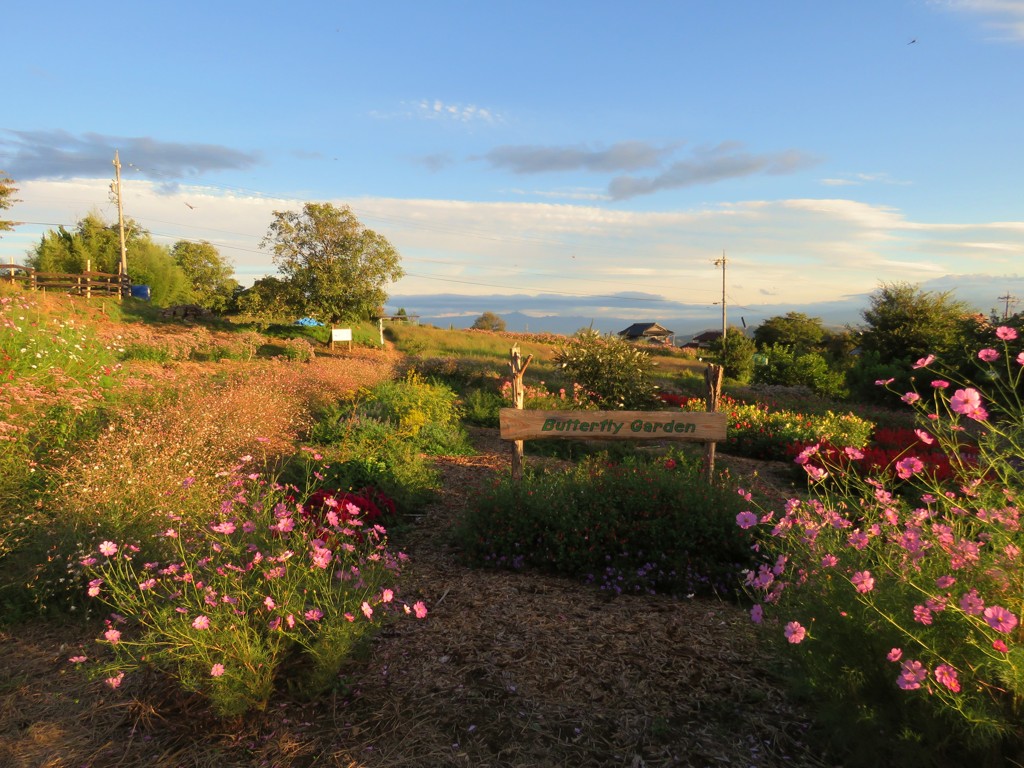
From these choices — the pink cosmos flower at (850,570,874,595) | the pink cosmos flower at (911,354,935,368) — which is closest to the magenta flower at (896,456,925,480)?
the pink cosmos flower at (911,354,935,368)

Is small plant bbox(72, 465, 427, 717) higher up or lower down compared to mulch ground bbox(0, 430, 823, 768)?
higher up

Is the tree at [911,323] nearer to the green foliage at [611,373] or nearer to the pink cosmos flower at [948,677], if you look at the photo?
the green foliage at [611,373]

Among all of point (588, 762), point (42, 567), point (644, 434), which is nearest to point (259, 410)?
point (42, 567)

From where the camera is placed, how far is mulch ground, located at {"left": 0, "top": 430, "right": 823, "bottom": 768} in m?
2.55

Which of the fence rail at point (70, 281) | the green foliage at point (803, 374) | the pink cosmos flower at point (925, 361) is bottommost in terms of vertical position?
the green foliage at point (803, 374)

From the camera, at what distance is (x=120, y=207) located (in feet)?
110

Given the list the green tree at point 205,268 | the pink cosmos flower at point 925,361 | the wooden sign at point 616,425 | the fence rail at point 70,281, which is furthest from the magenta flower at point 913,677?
the green tree at point 205,268

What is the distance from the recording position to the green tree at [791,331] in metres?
43.9

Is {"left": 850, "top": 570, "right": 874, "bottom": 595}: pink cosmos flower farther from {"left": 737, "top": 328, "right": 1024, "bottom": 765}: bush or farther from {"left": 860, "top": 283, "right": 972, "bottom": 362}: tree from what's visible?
{"left": 860, "top": 283, "right": 972, "bottom": 362}: tree

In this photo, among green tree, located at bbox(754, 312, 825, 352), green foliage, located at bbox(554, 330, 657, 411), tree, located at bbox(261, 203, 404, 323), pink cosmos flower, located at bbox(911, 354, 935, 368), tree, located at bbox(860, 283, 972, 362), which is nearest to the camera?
pink cosmos flower, located at bbox(911, 354, 935, 368)

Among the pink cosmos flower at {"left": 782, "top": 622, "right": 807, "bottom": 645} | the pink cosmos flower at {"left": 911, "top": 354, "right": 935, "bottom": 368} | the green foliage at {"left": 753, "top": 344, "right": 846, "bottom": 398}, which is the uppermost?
the pink cosmos flower at {"left": 911, "top": 354, "right": 935, "bottom": 368}

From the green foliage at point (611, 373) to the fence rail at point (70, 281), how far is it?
22700 mm

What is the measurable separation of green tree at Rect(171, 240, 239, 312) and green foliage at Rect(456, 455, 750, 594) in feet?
186

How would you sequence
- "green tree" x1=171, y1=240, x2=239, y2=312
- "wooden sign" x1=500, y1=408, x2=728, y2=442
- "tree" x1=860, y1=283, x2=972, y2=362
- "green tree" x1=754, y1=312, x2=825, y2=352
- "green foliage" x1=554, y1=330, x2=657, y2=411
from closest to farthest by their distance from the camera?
"wooden sign" x1=500, y1=408, x2=728, y2=442, "green foliage" x1=554, y1=330, x2=657, y2=411, "tree" x1=860, y1=283, x2=972, y2=362, "green tree" x1=754, y1=312, x2=825, y2=352, "green tree" x1=171, y1=240, x2=239, y2=312
